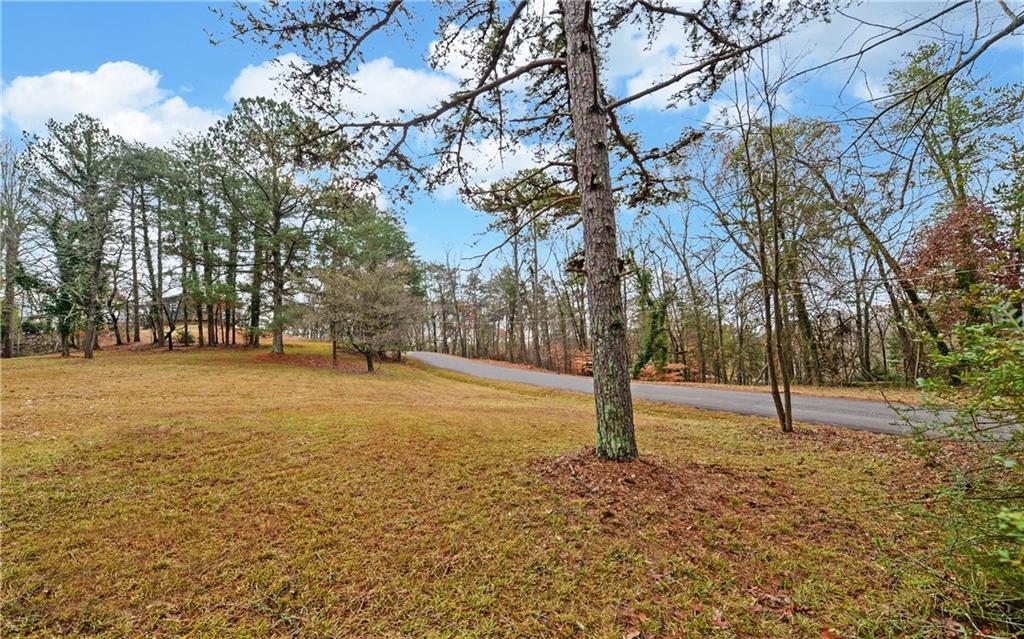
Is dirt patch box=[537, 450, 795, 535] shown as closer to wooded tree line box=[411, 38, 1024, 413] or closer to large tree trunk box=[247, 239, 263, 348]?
wooded tree line box=[411, 38, 1024, 413]

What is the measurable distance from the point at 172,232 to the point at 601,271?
949 inches

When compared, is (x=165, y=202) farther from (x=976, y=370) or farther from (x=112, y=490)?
(x=976, y=370)

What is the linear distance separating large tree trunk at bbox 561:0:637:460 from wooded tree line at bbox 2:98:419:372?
38.1 ft

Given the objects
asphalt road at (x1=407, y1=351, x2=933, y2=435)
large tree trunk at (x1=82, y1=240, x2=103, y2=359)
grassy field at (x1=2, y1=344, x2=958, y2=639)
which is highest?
large tree trunk at (x1=82, y1=240, x2=103, y2=359)

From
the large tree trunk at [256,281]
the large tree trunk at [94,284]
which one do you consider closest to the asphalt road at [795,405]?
the large tree trunk at [256,281]

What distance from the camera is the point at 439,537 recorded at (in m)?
2.61

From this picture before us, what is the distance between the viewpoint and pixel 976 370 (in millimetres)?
1756

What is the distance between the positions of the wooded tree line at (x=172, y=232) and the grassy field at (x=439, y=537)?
37.6ft

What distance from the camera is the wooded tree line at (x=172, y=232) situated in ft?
48.7

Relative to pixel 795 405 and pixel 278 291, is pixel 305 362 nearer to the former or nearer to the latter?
pixel 278 291

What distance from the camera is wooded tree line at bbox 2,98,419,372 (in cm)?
1485

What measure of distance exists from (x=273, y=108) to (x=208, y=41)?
1597cm

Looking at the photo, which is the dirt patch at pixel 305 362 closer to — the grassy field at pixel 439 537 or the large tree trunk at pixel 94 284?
the large tree trunk at pixel 94 284

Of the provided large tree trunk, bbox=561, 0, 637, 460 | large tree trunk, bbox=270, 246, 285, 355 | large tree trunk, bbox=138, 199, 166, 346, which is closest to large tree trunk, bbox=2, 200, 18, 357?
large tree trunk, bbox=138, 199, 166, 346
